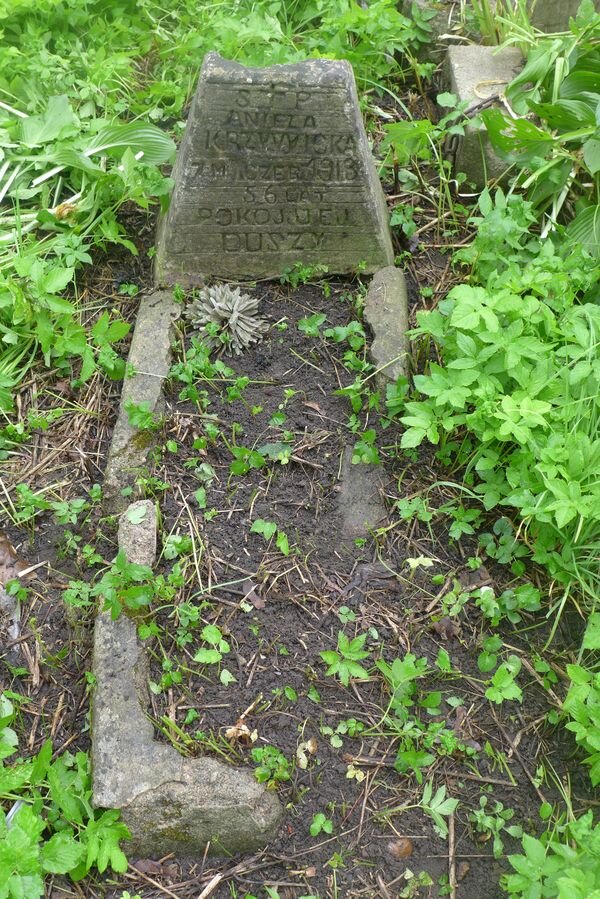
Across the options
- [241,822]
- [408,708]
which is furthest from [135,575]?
[408,708]

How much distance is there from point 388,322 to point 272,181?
616mm

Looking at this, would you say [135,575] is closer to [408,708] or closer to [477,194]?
[408,708]

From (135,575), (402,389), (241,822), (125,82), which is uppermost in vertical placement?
(125,82)

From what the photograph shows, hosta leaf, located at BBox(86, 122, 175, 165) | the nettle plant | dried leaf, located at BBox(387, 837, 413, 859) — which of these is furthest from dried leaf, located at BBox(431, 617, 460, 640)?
hosta leaf, located at BBox(86, 122, 175, 165)

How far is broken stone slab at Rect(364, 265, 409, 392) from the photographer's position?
2.62 m

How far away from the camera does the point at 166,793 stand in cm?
194

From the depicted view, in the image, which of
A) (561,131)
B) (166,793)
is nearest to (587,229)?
(561,131)

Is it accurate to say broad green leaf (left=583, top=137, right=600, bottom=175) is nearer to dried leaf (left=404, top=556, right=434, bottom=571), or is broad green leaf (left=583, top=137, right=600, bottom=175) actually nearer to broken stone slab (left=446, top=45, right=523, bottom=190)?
broken stone slab (left=446, top=45, right=523, bottom=190)

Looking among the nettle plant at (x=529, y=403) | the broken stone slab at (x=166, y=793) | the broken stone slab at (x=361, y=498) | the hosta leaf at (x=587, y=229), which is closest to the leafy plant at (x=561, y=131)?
the hosta leaf at (x=587, y=229)

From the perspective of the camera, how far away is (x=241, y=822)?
1.94 metres

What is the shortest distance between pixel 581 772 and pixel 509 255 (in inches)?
62.9

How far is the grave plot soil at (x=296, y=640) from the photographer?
196 cm

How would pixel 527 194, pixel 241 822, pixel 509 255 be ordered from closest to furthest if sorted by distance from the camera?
pixel 241 822 → pixel 509 255 → pixel 527 194

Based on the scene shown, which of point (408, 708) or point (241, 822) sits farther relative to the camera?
point (408, 708)
